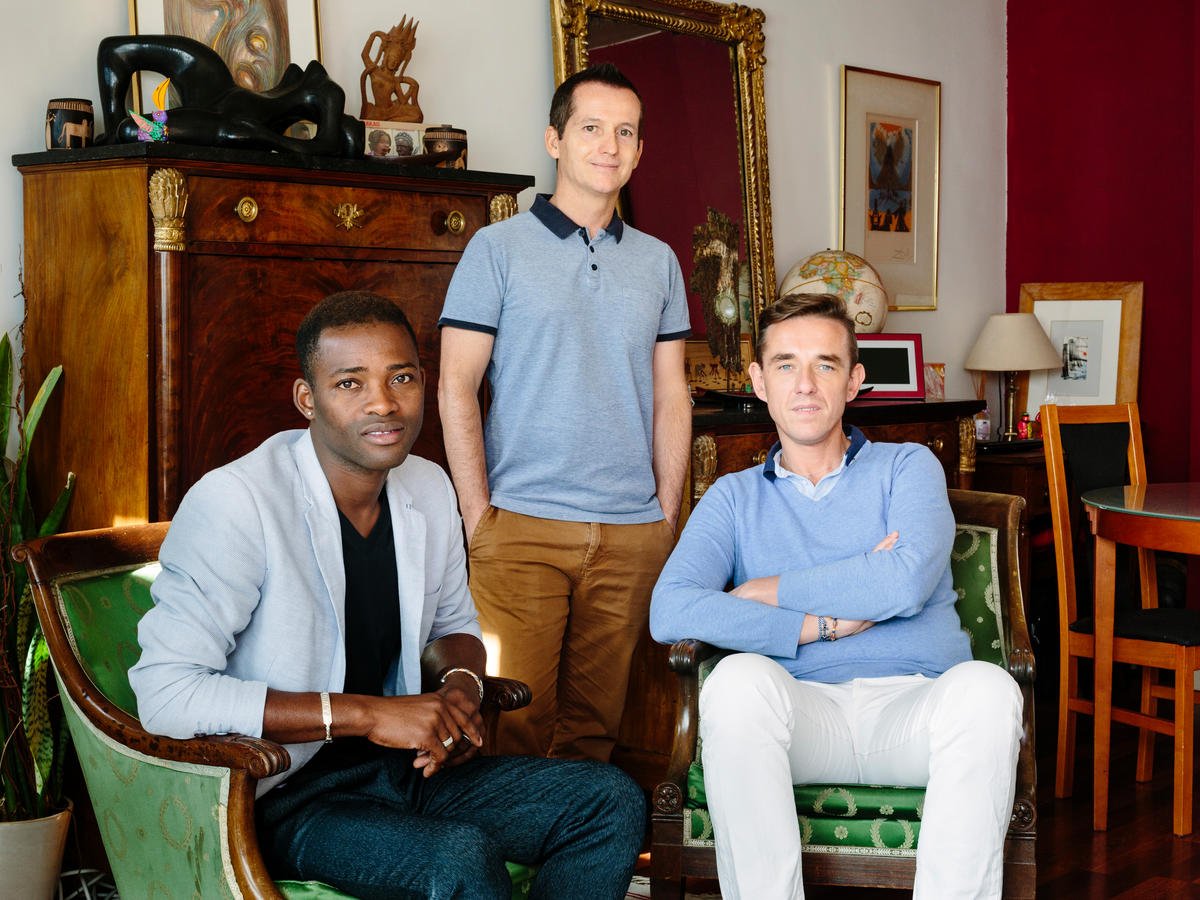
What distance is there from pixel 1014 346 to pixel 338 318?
4.31 m

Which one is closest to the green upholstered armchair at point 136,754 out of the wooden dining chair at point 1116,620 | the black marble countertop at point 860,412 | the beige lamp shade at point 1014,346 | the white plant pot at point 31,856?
the white plant pot at point 31,856

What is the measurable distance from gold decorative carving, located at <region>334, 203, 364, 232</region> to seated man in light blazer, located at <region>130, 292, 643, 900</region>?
3.33 feet

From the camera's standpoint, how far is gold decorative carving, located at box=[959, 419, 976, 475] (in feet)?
16.4

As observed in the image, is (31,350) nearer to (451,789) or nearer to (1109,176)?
(451,789)

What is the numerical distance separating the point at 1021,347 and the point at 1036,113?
3.79ft

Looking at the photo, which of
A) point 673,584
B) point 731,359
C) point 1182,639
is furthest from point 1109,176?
point 673,584

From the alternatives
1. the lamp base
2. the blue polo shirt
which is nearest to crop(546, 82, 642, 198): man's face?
the blue polo shirt

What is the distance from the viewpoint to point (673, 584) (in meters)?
2.76

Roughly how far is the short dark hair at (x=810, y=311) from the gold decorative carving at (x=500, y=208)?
2.68ft

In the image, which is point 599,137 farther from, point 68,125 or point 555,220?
point 68,125

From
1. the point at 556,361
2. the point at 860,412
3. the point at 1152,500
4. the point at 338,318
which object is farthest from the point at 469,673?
the point at 1152,500

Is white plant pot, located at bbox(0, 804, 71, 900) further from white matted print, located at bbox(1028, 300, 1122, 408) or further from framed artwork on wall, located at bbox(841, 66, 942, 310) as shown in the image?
white matted print, located at bbox(1028, 300, 1122, 408)

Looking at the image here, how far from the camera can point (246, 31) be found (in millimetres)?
3453

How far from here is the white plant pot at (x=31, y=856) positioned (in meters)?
2.80
